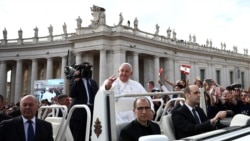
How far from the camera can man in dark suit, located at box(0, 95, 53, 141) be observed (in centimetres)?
399

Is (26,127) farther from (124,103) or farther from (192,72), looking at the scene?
(192,72)

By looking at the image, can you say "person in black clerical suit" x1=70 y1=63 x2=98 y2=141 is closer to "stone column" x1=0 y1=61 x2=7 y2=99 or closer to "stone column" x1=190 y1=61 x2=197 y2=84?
"stone column" x1=0 y1=61 x2=7 y2=99

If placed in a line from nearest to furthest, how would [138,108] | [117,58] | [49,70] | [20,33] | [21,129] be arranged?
[138,108] → [21,129] → [117,58] → [49,70] → [20,33]

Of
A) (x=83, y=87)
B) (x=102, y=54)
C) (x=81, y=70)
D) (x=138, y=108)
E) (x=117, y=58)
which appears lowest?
(x=138, y=108)

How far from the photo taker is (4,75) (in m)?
43.8

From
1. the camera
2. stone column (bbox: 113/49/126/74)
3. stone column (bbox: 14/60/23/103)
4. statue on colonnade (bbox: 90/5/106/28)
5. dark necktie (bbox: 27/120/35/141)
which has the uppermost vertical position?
statue on colonnade (bbox: 90/5/106/28)

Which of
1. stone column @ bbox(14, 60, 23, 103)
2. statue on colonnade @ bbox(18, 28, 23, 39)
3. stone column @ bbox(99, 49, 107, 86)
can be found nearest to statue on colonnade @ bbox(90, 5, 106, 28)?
stone column @ bbox(99, 49, 107, 86)

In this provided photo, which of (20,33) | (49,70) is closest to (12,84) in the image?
(20,33)

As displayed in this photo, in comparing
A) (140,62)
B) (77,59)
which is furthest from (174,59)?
(77,59)

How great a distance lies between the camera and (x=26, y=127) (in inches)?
163

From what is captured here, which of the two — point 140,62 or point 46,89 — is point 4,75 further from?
point 140,62

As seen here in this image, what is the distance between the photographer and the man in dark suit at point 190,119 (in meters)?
3.69

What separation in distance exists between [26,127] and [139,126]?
5.67 ft

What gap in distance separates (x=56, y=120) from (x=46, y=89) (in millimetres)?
27394
